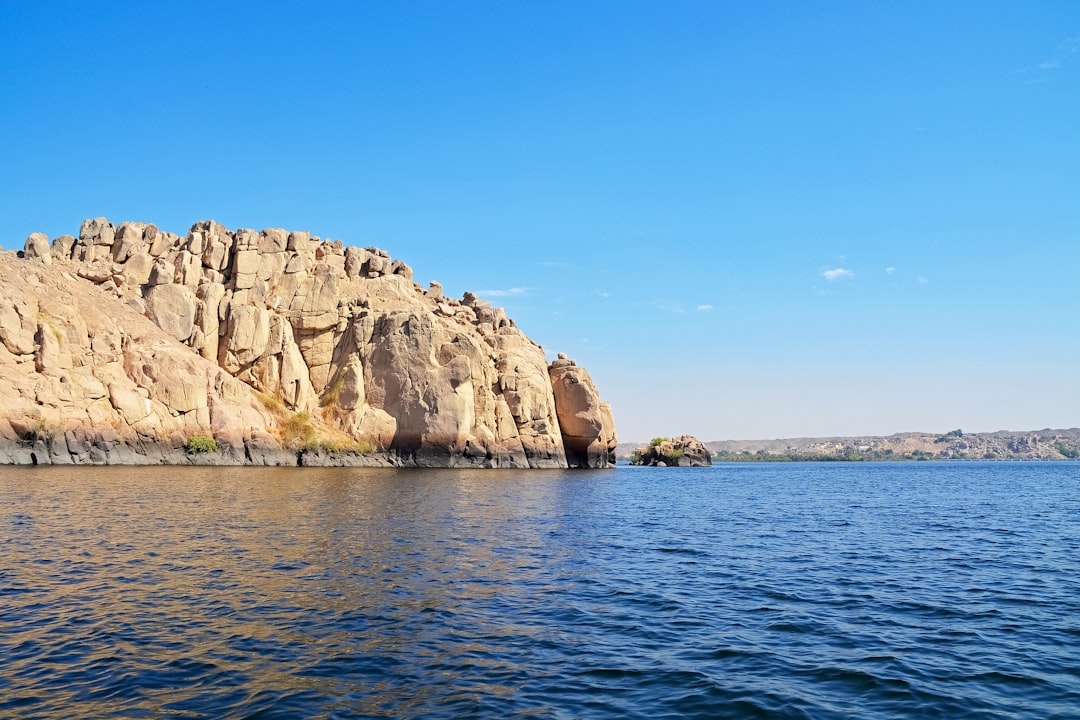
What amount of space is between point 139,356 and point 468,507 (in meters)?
55.9

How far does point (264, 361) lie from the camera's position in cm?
9294

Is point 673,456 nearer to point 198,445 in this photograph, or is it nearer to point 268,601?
point 198,445

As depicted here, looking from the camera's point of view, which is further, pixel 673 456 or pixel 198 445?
pixel 673 456

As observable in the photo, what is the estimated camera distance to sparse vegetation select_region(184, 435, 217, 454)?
2968 inches

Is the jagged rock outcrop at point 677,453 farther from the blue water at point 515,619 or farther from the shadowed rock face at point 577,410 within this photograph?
Answer: the blue water at point 515,619

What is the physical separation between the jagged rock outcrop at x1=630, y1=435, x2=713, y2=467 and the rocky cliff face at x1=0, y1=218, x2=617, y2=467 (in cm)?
3908

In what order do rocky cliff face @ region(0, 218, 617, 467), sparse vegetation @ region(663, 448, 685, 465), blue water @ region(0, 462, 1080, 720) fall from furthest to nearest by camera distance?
sparse vegetation @ region(663, 448, 685, 465), rocky cliff face @ region(0, 218, 617, 467), blue water @ region(0, 462, 1080, 720)

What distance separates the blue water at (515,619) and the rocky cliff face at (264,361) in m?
43.9

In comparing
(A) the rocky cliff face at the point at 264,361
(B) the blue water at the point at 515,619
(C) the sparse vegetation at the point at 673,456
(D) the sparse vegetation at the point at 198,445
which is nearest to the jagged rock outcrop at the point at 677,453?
(C) the sparse vegetation at the point at 673,456

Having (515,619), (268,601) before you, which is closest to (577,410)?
(268,601)

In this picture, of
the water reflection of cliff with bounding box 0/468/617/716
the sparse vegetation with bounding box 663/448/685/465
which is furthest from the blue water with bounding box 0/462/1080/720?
the sparse vegetation with bounding box 663/448/685/465

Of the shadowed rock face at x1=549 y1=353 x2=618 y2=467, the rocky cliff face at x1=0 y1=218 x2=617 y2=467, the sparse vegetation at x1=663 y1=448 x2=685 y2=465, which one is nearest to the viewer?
the rocky cliff face at x1=0 y1=218 x2=617 y2=467

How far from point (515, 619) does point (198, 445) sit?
226 ft

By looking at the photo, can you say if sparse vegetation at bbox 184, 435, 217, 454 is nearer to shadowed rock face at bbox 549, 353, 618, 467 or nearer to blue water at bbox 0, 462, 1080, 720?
blue water at bbox 0, 462, 1080, 720
